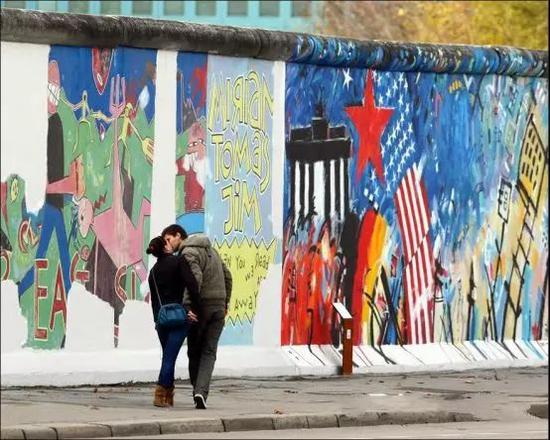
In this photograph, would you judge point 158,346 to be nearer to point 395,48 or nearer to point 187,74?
point 187,74

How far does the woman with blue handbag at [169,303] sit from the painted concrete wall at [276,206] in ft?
6.90

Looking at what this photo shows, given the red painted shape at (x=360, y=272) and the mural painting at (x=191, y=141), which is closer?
the mural painting at (x=191, y=141)

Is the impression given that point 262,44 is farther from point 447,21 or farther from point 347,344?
point 447,21

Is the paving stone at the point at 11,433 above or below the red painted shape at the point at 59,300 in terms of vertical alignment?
below

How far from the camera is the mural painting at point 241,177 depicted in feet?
76.1

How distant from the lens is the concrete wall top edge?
69.6ft

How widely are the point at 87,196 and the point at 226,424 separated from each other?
4.27m

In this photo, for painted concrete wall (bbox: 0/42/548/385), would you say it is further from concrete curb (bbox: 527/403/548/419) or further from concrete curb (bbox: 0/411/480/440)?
concrete curb (bbox: 527/403/548/419)

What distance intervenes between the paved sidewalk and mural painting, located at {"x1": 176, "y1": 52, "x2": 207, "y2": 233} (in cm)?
178

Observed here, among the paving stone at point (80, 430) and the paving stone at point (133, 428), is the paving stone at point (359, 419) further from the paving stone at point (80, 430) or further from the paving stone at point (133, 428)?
the paving stone at point (80, 430)

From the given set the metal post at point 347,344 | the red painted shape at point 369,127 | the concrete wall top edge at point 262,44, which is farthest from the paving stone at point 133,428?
the red painted shape at point 369,127

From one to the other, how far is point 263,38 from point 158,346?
3585mm

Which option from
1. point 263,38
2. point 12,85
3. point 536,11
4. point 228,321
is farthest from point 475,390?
point 536,11

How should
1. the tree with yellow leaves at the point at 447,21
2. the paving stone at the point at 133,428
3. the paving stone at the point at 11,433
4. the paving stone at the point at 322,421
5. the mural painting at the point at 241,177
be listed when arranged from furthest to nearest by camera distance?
the tree with yellow leaves at the point at 447,21, the mural painting at the point at 241,177, the paving stone at the point at 322,421, the paving stone at the point at 133,428, the paving stone at the point at 11,433
